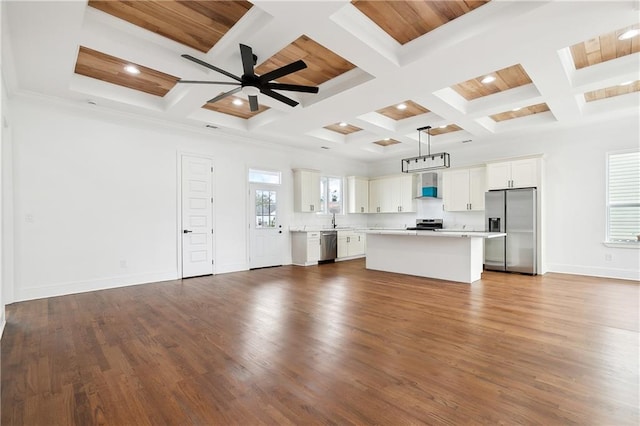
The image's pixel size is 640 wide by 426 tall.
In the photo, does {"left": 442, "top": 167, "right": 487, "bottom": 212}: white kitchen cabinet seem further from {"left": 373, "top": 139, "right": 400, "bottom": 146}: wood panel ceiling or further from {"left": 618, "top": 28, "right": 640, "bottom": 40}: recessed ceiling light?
{"left": 618, "top": 28, "right": 640, "bottom": 40}: recessed ceiling light

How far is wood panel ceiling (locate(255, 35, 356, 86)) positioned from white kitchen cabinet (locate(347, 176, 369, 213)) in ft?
15.7

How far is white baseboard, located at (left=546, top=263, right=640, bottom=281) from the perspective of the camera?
554 cm

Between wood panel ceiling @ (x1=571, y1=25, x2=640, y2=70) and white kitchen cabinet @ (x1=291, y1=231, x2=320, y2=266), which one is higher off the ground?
wood panel ceiling @ (x1=571, y1=25, x2=640, y2=70)

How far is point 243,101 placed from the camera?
5.18 m

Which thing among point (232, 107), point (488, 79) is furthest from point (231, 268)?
point (488, 79)

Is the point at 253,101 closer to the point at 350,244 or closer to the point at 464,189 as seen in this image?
the point at 350,244

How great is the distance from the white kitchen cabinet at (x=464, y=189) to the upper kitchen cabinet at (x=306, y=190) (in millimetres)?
3326

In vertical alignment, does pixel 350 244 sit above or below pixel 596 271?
above

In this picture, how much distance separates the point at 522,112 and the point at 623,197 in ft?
8.09

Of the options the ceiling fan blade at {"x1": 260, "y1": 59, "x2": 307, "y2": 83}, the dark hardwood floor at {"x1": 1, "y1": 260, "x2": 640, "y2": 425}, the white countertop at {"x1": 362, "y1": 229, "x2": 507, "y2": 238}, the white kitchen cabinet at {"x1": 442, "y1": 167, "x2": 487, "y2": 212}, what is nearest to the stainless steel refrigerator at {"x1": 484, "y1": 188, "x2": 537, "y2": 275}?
the white kitchen cabinet at {"x1": 442, "y1": 167, "x2": 487, "y2": 212}

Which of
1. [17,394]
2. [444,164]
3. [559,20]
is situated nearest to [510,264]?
[444,164]

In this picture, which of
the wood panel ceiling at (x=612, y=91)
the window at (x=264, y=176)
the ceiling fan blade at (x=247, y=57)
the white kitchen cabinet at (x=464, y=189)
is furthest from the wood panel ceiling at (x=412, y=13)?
the white kitchen cabinet at (x=464, y=189)

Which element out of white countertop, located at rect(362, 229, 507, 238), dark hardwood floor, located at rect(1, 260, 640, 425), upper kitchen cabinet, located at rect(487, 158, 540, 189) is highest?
upper kitchen cabinet, located at rect(487, 158, 540, 189)

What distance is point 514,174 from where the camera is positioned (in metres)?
6.46
